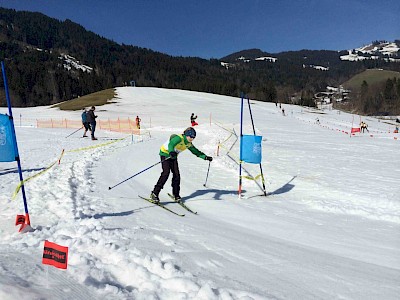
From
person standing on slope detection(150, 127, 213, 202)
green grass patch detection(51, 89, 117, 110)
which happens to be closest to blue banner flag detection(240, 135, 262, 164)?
person standing on slope detection(150, 127, 213, 202)

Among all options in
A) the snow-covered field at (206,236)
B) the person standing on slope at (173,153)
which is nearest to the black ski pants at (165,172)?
the person standing on slope at (173,153)

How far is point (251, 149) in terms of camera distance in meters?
8.65

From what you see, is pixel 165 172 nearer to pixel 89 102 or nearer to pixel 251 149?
pixel 251 149

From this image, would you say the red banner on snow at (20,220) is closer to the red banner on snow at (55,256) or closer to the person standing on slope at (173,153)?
the red banner on snow at (55,256)

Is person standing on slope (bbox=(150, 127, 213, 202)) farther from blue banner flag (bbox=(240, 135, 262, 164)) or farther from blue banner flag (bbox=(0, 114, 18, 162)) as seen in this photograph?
blue banner flag (bbox=(0, 114, 18, 162))

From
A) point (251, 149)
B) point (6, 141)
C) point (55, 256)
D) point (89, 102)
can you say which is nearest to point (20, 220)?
point (6, 141)

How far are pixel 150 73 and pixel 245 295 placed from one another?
19126 cm

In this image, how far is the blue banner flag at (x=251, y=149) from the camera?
8.58 meters

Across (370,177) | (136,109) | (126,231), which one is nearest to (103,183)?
(126,231)

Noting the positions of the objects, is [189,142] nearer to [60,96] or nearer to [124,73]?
[60,96]

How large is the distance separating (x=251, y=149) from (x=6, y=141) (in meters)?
5.87

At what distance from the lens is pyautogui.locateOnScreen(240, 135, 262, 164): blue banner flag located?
858cm

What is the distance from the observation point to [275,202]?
8117 millimetres

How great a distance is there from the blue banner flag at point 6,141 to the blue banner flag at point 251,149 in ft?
18.1
